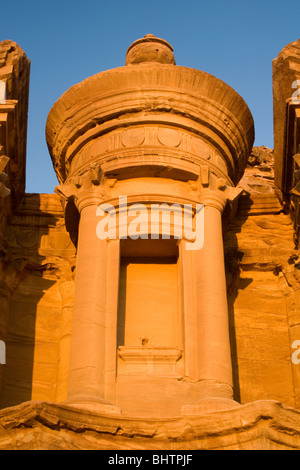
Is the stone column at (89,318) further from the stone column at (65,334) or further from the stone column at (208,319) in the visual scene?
the stone column at (65,334)

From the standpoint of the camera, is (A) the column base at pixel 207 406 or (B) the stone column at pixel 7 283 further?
(B) the stone column at pixel 7 283

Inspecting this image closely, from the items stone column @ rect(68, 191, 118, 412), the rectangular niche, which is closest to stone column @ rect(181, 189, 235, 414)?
the rectangular niche

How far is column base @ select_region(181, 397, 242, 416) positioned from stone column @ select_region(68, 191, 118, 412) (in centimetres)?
121

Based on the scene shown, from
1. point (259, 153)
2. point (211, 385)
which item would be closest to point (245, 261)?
point (211, 385)

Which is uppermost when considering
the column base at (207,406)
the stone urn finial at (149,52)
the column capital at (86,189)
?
the stone urn finial at (149,52)

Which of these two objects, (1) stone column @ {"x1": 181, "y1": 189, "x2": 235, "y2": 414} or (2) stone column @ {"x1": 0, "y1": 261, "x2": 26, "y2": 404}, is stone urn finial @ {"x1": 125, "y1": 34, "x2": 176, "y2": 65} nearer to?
(1) stone column @ {"x1": 181, "y1": 189, "x2": 235, "y2": 414}

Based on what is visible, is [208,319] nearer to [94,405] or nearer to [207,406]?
[207,406]

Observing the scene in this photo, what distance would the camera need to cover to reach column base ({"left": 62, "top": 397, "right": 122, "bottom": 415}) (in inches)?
544

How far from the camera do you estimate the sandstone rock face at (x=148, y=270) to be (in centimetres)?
1486

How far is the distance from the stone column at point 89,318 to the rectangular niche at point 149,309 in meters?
0.63

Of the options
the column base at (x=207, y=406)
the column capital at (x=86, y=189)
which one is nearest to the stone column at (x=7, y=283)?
the column capital at (x=86, y=189)

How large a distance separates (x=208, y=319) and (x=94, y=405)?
2667 mm

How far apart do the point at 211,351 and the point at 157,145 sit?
14.9ft

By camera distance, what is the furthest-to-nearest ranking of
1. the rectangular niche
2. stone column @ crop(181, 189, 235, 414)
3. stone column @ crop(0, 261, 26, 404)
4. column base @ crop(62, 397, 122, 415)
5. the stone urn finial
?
1. the stone urn finial
2. stone column @ crop(0, 261, 26, 404)
3. the rectangular niche
4. stone column @ crop(181, 189, 235, 414)
5. column base @ crop(62, 397, 122, 415)
